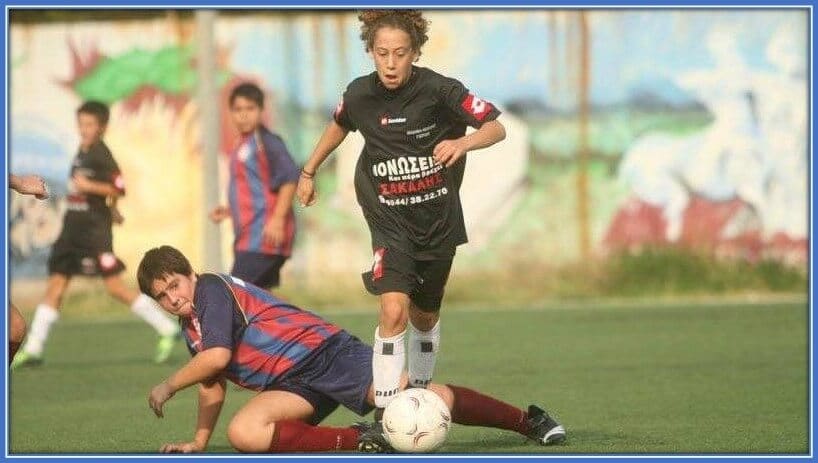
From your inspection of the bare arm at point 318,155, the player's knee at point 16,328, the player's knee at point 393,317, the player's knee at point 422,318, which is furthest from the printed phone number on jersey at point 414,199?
the player's knee at point 16,328

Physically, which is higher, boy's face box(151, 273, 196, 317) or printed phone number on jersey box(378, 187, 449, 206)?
printed phone number on jersey box(378, 187, 449, 206)

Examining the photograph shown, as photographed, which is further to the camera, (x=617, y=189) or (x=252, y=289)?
(x=617, y=189)

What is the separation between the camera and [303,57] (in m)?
18.8

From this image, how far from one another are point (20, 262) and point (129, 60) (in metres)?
2.67

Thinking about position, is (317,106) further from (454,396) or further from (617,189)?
(454,396)

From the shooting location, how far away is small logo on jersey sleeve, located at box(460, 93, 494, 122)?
6.95m

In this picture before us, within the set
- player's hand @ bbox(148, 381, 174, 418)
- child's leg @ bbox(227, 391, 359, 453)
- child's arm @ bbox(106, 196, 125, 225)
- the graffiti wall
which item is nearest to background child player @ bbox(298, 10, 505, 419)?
child's leg @ bbox(227, 391, 359, 453)

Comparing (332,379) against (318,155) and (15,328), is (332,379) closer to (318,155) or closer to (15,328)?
(318,155)

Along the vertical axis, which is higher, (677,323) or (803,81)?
(803,81)

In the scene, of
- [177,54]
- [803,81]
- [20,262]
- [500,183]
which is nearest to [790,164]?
[803,81]

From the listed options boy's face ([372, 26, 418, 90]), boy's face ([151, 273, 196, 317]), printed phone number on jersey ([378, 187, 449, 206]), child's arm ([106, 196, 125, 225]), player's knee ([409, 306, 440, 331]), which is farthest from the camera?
child's arm ([106, 196, 125, 225])

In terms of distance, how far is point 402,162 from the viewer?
23.3 ft

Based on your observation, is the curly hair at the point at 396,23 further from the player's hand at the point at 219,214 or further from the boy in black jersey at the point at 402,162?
the player's hand at the point at 219,214

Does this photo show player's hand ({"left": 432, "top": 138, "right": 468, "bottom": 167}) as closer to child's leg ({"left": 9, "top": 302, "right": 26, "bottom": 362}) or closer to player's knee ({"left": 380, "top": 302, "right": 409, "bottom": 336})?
player's knee ({"left": 380, "top": 302, "right": 409, "bottom": 336})
